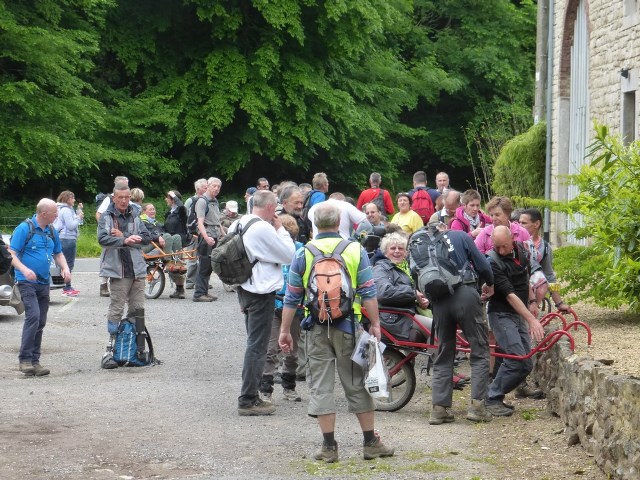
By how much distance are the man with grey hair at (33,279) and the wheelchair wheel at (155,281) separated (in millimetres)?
7204

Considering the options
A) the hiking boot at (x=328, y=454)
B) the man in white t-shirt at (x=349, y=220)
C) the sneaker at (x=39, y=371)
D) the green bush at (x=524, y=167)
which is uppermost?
the green bush at (x=524, y=167)

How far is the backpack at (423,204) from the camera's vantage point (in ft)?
61.9

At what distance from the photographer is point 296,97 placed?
3606cm

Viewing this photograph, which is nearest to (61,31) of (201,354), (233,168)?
(233,168)

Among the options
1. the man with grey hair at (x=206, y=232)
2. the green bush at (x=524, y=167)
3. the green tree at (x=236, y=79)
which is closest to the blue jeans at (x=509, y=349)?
the man with grey hair at (x=206, y=232)

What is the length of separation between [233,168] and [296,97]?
3005mm

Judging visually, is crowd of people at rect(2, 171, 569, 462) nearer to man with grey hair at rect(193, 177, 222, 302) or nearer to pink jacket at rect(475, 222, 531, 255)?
pink jacket at rect(475, 222, 531, 255)

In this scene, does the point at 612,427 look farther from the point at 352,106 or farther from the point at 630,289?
the point at 352,106

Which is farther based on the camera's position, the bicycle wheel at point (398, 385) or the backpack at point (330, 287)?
the bicycle wheel at point (398, 385)

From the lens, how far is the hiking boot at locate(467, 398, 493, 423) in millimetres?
9758

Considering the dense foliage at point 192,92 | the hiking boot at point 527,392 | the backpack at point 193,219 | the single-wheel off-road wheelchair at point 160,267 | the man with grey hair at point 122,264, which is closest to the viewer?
the hiking boot at point 527,392

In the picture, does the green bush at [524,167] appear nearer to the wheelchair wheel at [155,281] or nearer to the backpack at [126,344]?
the wheelchair wheel at [155,281]

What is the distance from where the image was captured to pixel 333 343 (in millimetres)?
8547

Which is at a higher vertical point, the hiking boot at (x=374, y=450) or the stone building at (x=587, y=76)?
the stone building at (x=587, y=76)
